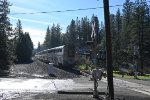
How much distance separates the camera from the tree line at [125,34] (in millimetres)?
73188

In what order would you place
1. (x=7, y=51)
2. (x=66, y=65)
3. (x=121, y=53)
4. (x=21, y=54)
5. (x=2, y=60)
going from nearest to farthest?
(x=66, y=65), (x=2, y=60), (x=7, y=51), (x=121, y=53), (x=21, y=54)

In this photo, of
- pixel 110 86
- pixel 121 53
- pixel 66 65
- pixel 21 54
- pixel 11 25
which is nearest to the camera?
pixel 110 86

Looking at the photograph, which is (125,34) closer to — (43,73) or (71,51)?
(71,51)

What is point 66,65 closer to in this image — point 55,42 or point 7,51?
point 7,51

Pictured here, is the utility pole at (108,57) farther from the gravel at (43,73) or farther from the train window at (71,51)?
the train window at (71,51)

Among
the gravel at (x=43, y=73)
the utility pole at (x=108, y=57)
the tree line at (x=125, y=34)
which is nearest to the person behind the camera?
the utility pole at (x=108, y=57)

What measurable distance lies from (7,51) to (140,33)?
25.7 meters

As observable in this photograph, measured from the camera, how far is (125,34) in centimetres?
11500

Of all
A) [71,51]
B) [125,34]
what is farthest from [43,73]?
[125,34]

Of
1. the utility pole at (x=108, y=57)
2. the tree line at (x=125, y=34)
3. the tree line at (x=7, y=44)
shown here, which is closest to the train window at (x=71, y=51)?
the tree line at (x=125, y=34)

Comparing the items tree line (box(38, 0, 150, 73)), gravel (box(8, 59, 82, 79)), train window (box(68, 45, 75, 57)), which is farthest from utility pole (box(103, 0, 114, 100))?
train window (box(68, 45, 75, 57))

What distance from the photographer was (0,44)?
74.4 metres

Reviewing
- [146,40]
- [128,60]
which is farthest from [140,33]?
[146,40]

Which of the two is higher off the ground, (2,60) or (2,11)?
(2,11)
